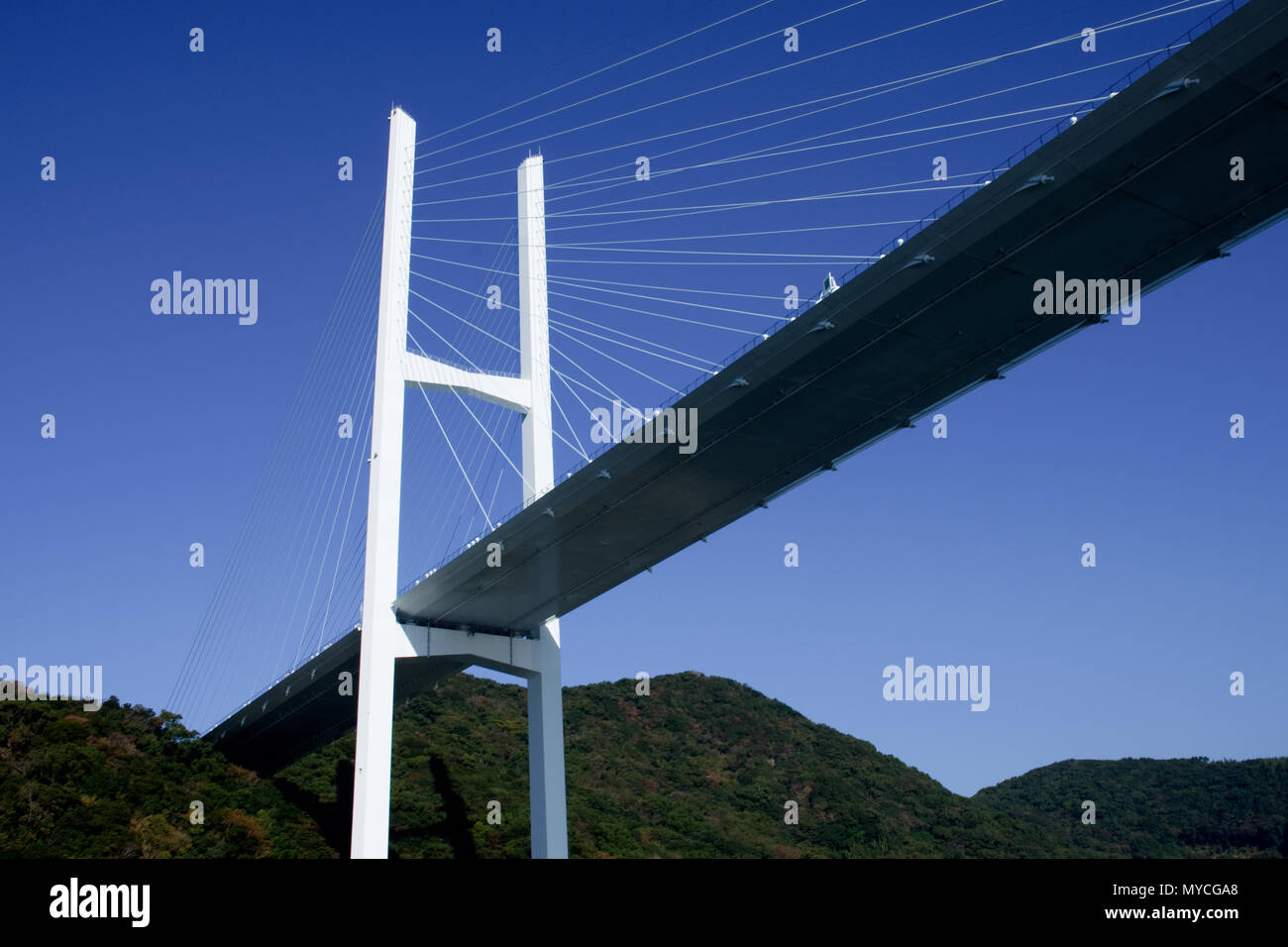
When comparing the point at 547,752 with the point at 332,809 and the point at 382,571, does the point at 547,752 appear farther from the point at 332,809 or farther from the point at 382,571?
the point at 332,809

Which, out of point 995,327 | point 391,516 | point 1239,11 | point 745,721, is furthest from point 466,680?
point 1239,11

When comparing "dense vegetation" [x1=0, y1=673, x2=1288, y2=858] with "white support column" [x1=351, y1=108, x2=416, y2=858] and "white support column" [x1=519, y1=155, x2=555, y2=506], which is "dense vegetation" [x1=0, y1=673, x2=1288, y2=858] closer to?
"white support column" [x1=351, y1=108, x2=416, y2=858]

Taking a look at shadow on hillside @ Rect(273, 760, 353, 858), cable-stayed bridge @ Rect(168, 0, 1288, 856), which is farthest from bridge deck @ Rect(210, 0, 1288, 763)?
shadow on hillside @ Rect(273, 760, 353, 858)

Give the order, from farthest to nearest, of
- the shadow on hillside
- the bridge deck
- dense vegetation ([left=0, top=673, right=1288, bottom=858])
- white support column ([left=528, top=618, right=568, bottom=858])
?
the shadow on hillside < dense vegetation ([left=0, top=673, right=1288, bottom=858]) < white support column ([left=528, top=618, right=568, bottom=858]) < the bridge deck

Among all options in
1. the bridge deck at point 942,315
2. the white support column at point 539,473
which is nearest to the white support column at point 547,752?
the white support column at point 539,473

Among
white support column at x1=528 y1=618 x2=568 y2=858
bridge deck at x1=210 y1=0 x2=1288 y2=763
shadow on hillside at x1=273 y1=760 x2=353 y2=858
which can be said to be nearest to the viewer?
bridge deck at x1=210 y1=0 x2=1288 y2=763

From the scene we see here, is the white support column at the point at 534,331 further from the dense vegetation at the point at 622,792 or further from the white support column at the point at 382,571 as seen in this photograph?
the dense vegetation at the point at 622,792

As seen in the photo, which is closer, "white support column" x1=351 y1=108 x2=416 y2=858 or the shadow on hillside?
"white support column" x1=351 y1=108 x2=416 y2=858
